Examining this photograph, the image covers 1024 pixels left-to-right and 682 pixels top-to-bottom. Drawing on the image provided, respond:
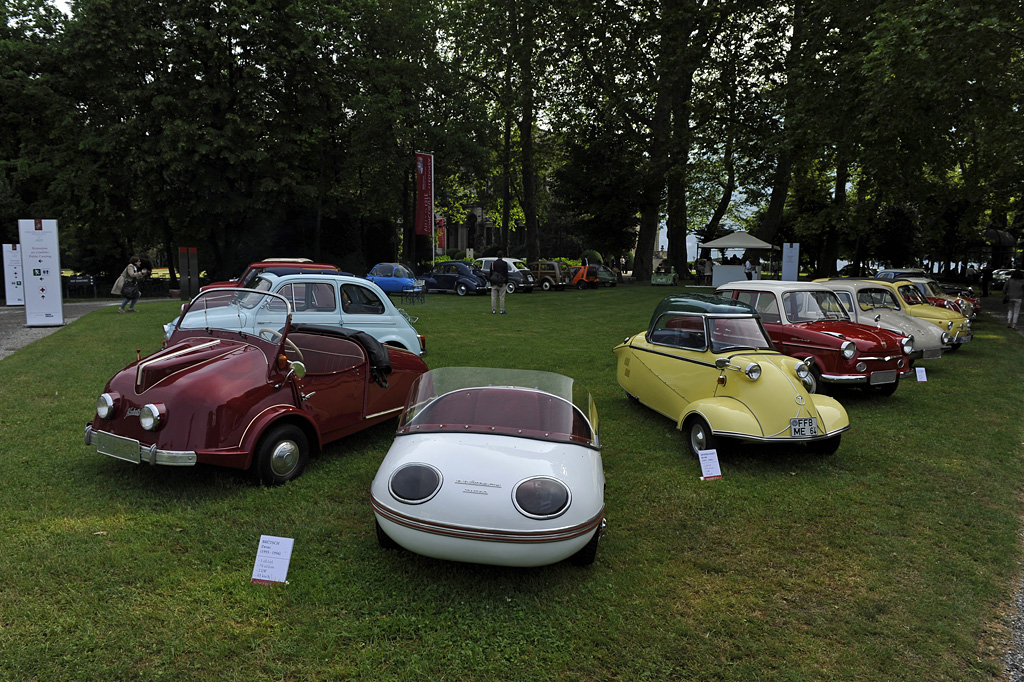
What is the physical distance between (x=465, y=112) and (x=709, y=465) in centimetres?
3315

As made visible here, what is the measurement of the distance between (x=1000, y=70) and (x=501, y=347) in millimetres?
15159

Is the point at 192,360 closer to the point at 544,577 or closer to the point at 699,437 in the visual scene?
the point at 544,577

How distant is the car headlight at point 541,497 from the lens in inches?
147

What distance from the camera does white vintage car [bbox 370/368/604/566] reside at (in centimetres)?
371

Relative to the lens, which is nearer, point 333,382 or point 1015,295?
point 333,382

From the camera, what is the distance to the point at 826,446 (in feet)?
21.8

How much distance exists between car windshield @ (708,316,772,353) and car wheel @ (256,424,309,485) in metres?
4.59

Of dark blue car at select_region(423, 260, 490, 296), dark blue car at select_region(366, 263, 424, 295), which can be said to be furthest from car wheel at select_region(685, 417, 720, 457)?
dark blue car at select_region(423, 260, 490, 296)

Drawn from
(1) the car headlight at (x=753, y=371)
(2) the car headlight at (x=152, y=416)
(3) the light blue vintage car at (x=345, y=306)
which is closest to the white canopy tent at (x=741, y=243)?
(3) the light blue vintage car at (x=345, y=306)

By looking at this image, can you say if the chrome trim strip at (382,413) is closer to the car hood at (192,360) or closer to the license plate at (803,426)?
the car hood at (192,360)

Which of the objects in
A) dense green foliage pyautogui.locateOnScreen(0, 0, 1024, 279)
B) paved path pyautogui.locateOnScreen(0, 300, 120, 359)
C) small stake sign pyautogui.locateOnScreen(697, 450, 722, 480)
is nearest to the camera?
small stake sign pyautogui.locateOnScreen(697, 450, 722, 480)

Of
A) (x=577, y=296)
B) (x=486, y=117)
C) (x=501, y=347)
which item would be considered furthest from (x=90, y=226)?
(x=501, y=347)

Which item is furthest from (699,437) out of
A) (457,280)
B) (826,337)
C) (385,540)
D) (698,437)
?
(457,280)

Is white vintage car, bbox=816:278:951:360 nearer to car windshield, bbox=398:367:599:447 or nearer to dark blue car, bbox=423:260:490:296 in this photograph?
car windshield, bbox=398:367:599:447
